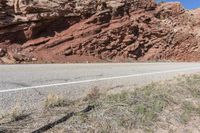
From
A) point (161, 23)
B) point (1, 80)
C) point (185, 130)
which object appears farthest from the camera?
point (161, 23)

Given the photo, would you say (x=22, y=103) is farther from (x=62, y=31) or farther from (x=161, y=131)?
(x=62, y=31)

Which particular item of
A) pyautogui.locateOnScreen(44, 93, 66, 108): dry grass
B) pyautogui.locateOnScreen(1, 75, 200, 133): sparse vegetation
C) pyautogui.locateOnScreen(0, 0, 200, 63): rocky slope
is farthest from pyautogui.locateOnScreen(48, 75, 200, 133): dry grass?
pyautogui.locateOnScreen(0, 0, 200, 63): rocky slope

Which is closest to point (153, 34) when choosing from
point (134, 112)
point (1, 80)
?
point (1, 80)

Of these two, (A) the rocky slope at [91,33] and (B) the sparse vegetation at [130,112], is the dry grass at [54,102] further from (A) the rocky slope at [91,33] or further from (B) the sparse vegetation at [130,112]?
(A) the rocky slope at [91,33]

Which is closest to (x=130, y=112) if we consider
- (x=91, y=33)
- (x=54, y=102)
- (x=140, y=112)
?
(x=140, y=112)

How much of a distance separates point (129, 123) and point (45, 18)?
19.3 meters

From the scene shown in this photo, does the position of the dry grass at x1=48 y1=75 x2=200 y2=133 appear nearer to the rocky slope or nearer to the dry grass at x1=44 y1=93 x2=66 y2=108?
the dry grass at x1=44 y1=93 x2=66 y2=108

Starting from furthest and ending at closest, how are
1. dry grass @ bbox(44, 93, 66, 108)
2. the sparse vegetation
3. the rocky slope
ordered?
1. the rocky slope
2. dry grass @ bbox(44, 93, 66, 108)
3. the sparse vegetation

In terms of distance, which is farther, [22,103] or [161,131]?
[22,103]

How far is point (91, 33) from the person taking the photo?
25.4m

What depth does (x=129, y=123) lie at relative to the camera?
5398 mm

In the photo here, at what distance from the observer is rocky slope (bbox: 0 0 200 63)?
22.3m

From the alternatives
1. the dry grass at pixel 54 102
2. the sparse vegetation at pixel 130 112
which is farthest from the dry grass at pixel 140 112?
the dry grass at pixel 54 102

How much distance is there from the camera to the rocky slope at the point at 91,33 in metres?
22.3
